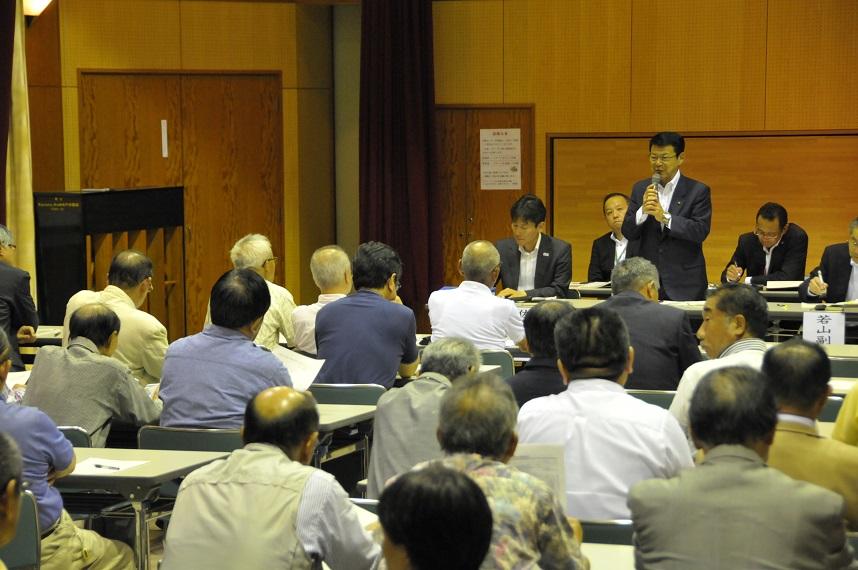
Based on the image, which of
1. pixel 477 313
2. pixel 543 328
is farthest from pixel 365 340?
pixel 543 328

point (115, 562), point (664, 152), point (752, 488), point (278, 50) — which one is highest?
point (278, 50)

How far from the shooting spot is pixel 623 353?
11.9ft

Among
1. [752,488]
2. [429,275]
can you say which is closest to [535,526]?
[752,488]

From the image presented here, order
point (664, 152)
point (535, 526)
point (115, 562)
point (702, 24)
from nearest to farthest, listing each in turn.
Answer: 1. point (535, 526)
2. point (115, 562)
3. point (664, 152)
4. point (702, 24)

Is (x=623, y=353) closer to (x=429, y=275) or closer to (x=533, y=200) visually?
(x=533, y=200)

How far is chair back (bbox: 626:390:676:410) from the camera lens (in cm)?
475

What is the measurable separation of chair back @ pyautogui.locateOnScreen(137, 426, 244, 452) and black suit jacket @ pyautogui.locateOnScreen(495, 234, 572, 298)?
155 inches

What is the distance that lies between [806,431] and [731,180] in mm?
7193

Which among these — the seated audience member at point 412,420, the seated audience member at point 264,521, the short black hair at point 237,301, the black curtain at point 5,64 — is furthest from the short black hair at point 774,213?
the seated audience member at point 264,521

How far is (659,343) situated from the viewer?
5.15 m

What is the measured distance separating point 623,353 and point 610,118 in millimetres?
6790

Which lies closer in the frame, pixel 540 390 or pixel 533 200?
pixel 540 390

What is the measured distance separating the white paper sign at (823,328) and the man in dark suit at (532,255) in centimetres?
212

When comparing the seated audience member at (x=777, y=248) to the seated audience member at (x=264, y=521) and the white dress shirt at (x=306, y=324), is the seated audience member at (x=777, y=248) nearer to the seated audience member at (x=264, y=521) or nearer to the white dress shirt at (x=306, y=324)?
the white dress shirt at (x=306, y=324)
